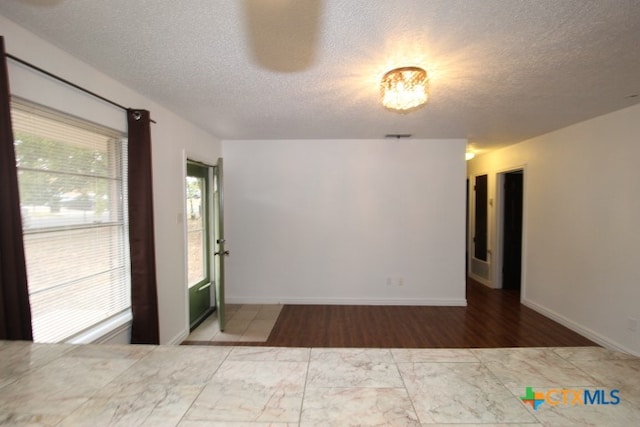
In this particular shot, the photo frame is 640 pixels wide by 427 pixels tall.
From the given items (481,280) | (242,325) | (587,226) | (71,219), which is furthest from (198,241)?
(481,280)

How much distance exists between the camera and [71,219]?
5.89ft

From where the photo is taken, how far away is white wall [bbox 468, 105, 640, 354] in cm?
263

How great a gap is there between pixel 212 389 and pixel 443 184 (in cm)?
394

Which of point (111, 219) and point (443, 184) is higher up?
point (443, 184)

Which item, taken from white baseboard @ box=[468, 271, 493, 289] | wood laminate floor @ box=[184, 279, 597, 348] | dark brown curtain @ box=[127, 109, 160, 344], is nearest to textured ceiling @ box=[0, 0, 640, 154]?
dark brown curtain @ box=[127, 109, 160, 344]

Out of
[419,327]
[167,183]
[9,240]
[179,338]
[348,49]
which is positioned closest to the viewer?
[9,240]

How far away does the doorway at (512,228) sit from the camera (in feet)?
15.4

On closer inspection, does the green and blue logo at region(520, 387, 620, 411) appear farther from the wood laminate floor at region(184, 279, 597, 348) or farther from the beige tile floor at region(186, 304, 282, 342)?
the beige tile floor at region(186, 304, 282, 342)

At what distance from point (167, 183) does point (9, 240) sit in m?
1.46

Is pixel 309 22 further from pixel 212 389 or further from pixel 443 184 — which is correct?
pixel 443 184

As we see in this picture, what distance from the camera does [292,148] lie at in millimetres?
4039

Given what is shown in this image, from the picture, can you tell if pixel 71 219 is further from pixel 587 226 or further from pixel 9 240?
pixel 587 226

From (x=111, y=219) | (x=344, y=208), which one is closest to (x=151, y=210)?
(x=111, y=219)

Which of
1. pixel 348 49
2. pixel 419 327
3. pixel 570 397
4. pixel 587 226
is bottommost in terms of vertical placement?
pixel 419 327
